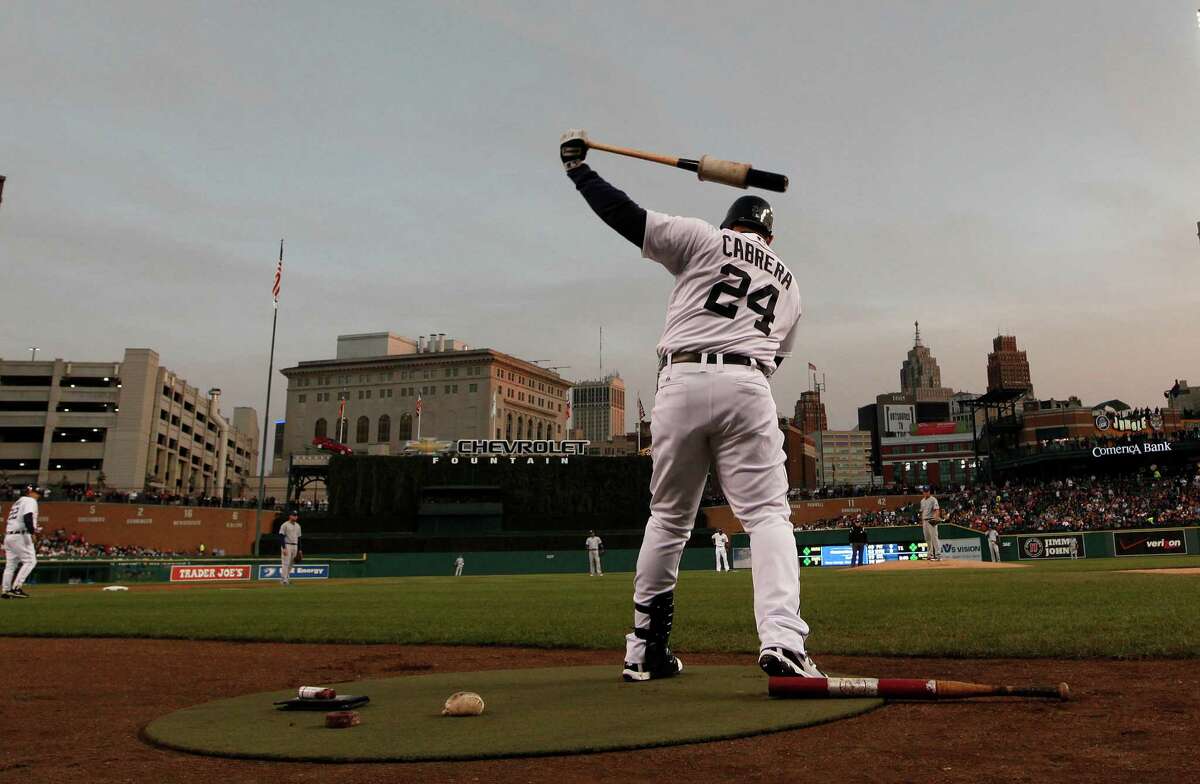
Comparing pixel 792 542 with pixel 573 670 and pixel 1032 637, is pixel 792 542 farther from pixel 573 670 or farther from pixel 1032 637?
pixel 1032 637

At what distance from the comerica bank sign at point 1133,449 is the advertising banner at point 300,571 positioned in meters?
47.0

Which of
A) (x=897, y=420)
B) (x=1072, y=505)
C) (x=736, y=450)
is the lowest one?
(x=736, y=450)

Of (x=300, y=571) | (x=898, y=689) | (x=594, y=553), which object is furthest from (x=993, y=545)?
(x=898, y=689)

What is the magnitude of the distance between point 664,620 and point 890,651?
1.94m

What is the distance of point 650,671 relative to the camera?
4645 millimetres

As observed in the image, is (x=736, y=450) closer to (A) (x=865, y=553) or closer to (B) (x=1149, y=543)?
(A) (x=865, y=553)

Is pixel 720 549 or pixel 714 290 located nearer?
pixel 714 290

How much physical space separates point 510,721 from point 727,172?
3.25 meters

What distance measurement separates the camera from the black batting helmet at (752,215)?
497 centimetres

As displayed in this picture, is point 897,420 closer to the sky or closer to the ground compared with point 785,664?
closer to the sky

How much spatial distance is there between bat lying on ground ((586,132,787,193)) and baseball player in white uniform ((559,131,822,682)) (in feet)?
0.53

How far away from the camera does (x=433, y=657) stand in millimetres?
6555

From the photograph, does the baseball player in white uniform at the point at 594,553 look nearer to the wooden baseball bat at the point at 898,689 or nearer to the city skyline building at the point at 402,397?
the wooden baseball bat at the point at 898,689

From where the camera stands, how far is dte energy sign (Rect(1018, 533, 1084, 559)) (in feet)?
120
